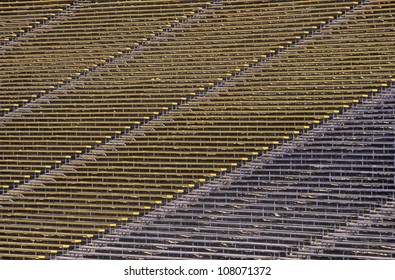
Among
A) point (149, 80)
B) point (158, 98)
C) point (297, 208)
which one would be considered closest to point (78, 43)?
point (149, 80)

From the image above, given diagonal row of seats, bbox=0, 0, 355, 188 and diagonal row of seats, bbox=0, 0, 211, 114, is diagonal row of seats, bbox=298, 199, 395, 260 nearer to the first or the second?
diagonal row of seats, bbox=0, 0, 355, 188

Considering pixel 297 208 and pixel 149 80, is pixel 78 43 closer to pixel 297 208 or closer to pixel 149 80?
pixel 149 80

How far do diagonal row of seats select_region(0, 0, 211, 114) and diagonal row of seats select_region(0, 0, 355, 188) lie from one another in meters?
0.07

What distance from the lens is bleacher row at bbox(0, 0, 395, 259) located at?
17.9ft

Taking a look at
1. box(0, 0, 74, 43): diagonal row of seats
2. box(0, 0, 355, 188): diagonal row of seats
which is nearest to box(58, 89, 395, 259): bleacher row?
box(0, 0, 355, 188): diagonal row of seats

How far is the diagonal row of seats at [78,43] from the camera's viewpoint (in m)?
5.85

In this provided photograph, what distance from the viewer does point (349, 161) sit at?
17.4ft

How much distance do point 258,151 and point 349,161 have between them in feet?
2.03

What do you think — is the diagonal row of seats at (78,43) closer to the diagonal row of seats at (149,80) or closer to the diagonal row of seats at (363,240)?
the diagonal row of seats at (149,80)

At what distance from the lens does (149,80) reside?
5.73m

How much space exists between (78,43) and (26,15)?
1.69ft

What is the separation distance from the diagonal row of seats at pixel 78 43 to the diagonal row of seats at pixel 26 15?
0.08 m
